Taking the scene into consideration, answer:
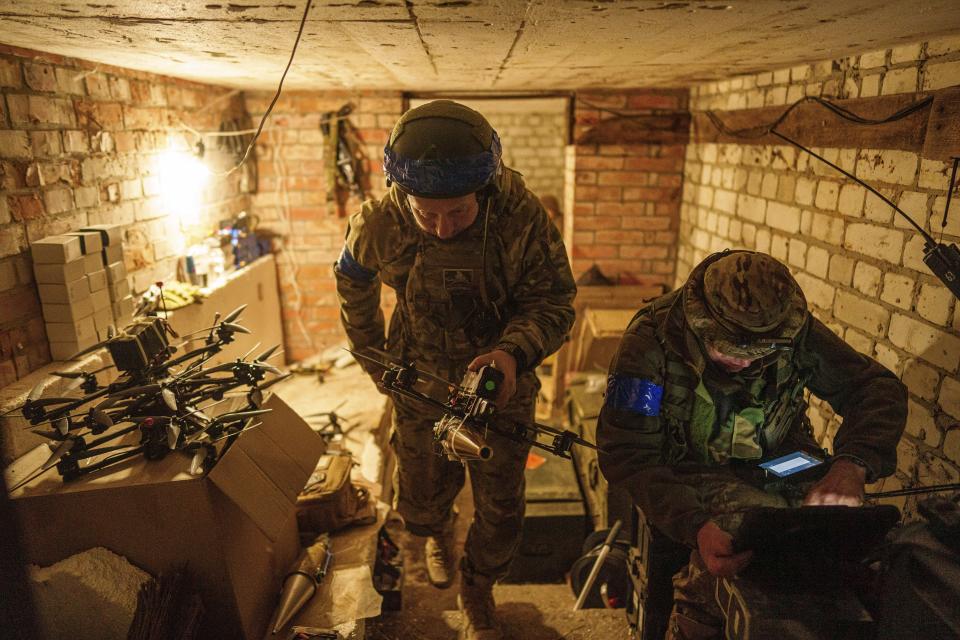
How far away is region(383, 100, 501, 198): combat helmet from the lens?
68.1 inches

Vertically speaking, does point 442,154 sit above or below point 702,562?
above

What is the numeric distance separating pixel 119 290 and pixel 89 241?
29cm

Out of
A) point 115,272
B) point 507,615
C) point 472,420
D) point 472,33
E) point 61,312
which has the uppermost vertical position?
point 472,33

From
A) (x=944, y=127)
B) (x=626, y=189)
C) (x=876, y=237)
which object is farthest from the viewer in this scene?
(x=626, y=189)

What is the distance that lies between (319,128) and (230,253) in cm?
122

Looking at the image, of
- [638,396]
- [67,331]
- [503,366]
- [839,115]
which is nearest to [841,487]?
[638,396]

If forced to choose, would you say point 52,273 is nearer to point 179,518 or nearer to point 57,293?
point 57,293

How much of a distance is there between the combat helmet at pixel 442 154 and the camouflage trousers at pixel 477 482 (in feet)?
2.50

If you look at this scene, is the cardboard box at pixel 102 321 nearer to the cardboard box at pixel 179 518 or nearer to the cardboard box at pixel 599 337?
the cardboard box at pixel 179 518

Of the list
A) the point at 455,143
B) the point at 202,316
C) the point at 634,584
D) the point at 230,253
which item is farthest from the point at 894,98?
the point at 230,253

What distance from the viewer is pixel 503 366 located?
1.77 m

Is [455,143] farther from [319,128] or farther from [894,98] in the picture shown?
[319,128]

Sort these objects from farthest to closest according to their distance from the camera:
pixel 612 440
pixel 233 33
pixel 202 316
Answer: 1. pixel 202 316
2. pixel 233 33
3. pixel 612 440

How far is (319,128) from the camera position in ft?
14.9
